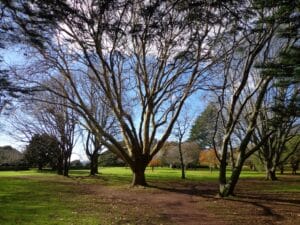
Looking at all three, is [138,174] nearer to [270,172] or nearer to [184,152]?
[270,172]

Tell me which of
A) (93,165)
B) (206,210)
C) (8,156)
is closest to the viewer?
(206,210)

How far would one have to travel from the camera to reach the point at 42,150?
52812 millimetres

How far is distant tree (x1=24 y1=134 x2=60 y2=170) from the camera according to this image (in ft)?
143

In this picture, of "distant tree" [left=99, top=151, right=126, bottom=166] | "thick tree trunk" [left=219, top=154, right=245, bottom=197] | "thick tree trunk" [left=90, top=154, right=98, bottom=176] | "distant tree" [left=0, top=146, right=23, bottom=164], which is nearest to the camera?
"thick tree trunk" [left=219, top=154, right=245, bottom=197]

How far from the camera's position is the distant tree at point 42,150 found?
4372 cm

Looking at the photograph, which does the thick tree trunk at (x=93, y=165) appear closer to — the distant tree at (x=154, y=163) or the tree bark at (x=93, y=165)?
the tree bark at (x=93, y=165)

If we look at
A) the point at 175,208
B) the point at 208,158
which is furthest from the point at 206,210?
the point at 208,158

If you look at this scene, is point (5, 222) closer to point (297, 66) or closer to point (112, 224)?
point (112, 224)

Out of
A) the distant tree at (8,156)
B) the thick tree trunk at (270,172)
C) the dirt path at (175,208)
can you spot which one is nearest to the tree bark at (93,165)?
the thick tree trunk at (270,172)

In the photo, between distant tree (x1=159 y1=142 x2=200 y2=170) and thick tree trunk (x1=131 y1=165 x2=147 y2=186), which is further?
distant tree (x1=159 y1=142 x2=200 y2=170)

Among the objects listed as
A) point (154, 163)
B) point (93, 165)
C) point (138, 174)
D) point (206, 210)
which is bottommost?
point (206, 210)


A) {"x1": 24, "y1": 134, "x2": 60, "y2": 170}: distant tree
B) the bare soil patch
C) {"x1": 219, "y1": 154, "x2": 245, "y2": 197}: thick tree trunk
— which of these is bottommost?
the bare soil patch

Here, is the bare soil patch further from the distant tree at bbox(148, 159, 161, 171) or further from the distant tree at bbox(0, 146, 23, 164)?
the distant tree at bbox(148, 159, 161, 171)

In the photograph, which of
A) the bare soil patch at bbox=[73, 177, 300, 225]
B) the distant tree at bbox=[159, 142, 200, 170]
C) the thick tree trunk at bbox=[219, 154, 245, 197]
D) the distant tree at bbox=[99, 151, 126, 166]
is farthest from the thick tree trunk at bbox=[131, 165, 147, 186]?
the distant tree at bbox=[99, 151, 126, 166]
